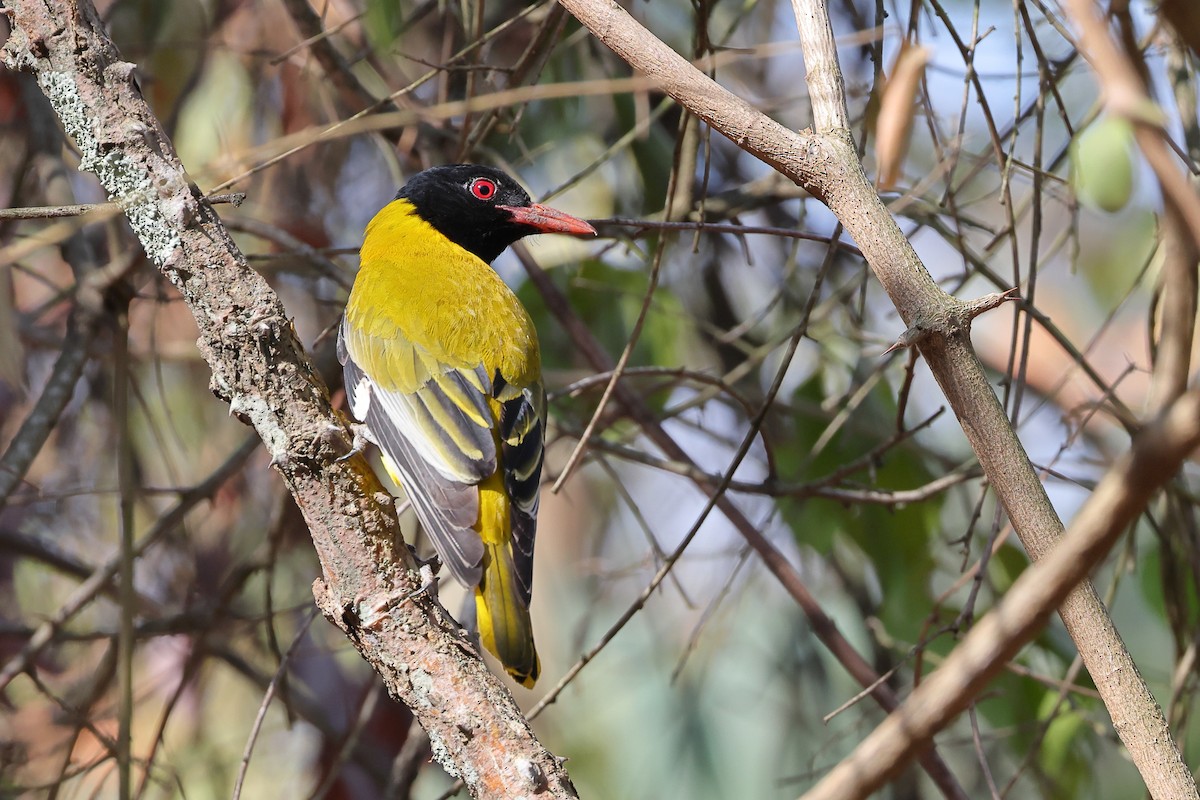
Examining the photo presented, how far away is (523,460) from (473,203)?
115cm

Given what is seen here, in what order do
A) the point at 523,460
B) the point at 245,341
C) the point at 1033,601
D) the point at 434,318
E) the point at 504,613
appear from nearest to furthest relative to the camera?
the point at 1033,601, the point at 245,341, the point at 504,613, the point at 523,460, the point at 434,318

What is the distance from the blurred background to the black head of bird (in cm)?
22

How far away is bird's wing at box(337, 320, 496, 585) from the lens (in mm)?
2512

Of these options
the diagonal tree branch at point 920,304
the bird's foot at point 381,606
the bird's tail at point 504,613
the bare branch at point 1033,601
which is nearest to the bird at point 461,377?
the bird's tail at point 504,613

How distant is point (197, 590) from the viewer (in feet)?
13.4

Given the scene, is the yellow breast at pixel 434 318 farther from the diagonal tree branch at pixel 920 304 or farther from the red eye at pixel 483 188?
the diagonal tree branch at pixel 920 304

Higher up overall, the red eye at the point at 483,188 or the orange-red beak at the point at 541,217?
the red eye at the point at 483,188

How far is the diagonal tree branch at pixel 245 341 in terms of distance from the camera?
6.39 feet

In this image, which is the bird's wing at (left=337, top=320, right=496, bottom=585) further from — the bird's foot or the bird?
the bird's foot

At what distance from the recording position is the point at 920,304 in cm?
161

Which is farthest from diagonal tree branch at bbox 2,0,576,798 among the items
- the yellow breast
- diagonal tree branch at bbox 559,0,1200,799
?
the yellow breast

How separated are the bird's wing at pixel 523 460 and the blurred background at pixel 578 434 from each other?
110 mm

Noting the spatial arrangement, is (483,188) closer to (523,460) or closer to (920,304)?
(523,460)

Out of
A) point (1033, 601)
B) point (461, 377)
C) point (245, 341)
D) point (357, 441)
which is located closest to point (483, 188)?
point (461, 377)
